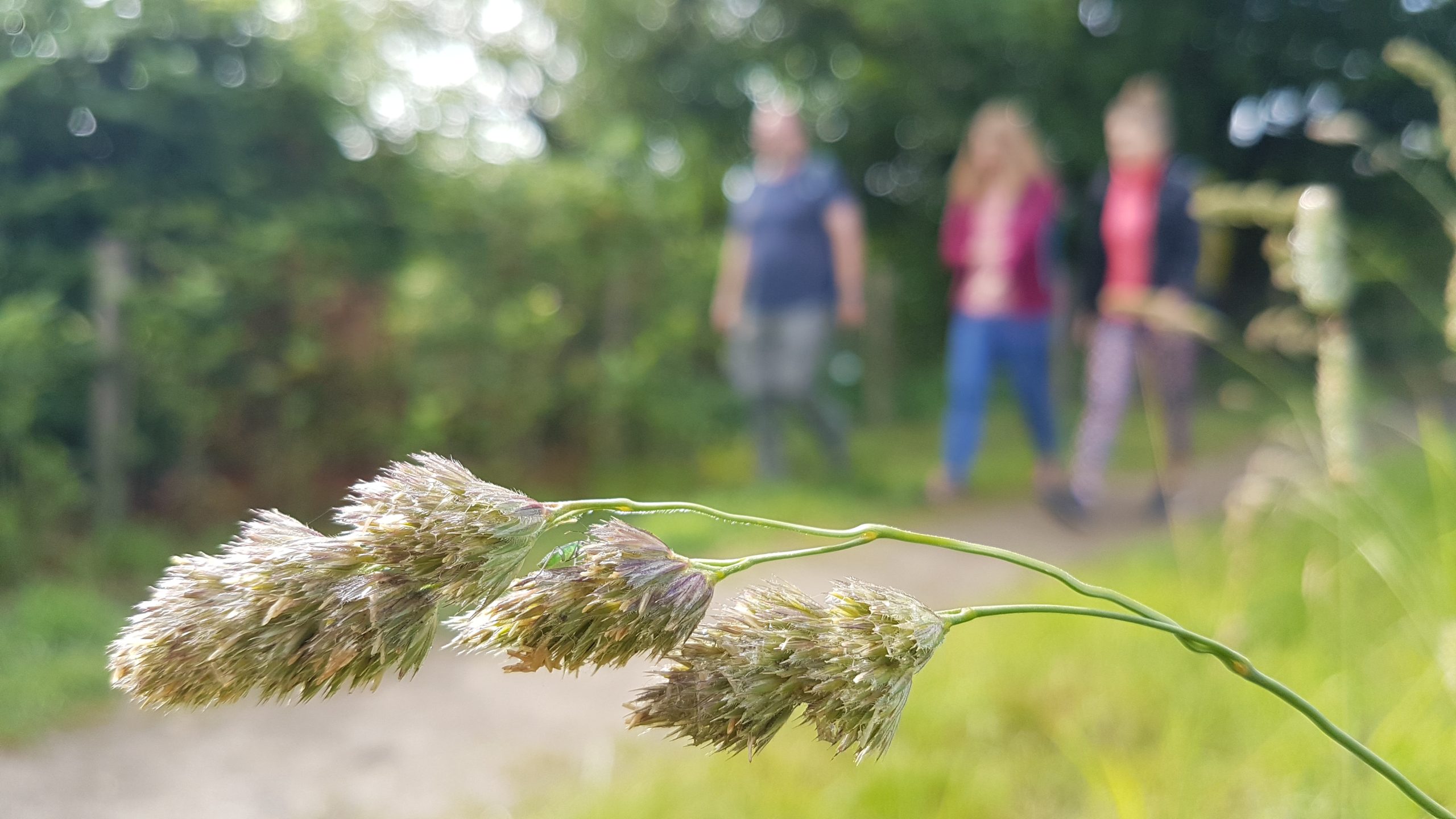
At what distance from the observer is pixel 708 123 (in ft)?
37.9

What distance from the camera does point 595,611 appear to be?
0.75m

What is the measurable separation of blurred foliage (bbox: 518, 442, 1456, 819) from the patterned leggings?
8.06ft

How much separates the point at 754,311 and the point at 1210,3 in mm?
10082

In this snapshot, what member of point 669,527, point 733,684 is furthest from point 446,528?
point 669,527

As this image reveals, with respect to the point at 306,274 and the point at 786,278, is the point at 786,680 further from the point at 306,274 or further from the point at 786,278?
the point at 786,278

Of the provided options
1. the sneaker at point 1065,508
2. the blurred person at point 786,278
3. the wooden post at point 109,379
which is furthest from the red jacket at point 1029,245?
the wooden post at point 109,379

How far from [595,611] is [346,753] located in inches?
99.1

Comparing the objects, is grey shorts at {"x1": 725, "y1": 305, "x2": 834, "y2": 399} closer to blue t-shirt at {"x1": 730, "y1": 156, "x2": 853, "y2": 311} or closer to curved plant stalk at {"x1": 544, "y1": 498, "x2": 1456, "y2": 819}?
blue t-shirt at {"x1": 730, "y1": 156, "x2": 853, "y2": 311}

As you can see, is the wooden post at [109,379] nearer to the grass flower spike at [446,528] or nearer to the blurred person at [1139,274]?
the grass flower spike at [446,528]

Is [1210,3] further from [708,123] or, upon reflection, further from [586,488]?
[586,488]

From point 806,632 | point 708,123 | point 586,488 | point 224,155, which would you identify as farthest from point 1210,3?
point 806,632

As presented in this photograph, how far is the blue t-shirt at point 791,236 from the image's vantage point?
247 inches

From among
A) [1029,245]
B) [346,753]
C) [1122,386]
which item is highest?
[1029,245]

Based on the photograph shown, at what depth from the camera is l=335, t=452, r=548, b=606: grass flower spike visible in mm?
745
